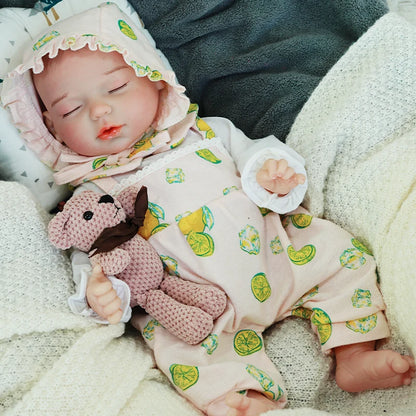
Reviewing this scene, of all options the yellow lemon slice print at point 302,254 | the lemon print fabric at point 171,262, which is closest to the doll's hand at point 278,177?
the yellow lemon slice print at point 302,254

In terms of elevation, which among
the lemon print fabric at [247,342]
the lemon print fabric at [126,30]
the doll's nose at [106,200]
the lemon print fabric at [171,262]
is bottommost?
the lemon print fabric at [247,342]

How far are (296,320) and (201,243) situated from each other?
0.26 metres

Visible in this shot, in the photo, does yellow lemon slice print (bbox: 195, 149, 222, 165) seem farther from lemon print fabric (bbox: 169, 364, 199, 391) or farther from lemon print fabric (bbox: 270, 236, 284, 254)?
lemon print fabric (bbox: 169, 364, 199, 391)

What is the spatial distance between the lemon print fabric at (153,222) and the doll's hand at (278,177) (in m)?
0.21

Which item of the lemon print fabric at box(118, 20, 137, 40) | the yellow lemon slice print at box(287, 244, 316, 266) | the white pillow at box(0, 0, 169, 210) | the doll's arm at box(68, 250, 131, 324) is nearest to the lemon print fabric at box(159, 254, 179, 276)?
the doll's arm at box(68, 250, 131, 324)

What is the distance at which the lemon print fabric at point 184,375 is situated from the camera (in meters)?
0.94

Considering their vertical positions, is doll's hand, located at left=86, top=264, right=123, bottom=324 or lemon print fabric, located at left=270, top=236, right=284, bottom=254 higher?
doll's hand, located at left=86, top=264, right=123, bottom=324

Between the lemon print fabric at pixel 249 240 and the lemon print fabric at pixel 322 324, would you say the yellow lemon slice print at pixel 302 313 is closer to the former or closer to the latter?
the lemon print fabric at pixel 322 324

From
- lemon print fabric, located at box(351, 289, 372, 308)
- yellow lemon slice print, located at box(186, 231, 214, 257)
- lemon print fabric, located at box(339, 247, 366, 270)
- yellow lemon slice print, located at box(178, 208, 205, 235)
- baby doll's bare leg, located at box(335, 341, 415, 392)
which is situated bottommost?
baby doll's bare leg, located at box(335, 341, 415, 392)

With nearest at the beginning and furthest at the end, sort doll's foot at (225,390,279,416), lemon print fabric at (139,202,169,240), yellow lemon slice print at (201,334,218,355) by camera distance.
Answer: doll's foot at (225,390,279,416), yellow lemon slice print at (201,334,218,355), lemon print fabric at (139,202,169,240)

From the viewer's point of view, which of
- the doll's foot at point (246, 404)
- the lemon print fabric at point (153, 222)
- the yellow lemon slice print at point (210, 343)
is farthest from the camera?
the lemon print fabric at point (153, 222)

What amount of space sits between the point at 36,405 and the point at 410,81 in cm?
91

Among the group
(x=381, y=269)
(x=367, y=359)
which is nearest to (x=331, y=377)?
(x=367, y=359)

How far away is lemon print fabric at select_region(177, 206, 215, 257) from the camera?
3.42 ft
